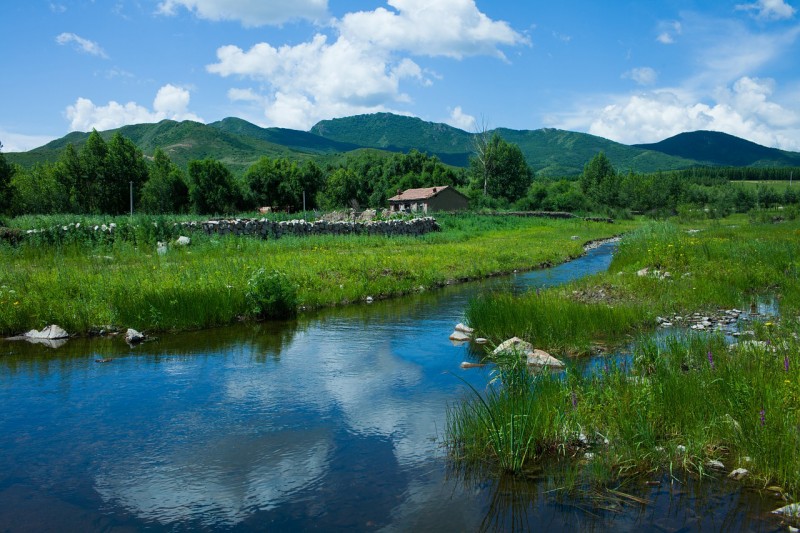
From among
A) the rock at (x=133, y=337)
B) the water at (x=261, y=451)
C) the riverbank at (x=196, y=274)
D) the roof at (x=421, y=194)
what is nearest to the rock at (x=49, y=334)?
the riverbank at (x=196, y=274)

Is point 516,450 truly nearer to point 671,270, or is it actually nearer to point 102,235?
point 671,270

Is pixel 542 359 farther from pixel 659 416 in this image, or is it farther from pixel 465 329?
pixel 465 329

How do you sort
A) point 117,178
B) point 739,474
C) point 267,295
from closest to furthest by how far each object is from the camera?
1. point 739,474
2. point 267,295
3. point 117,178

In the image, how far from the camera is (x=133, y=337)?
13602 mm

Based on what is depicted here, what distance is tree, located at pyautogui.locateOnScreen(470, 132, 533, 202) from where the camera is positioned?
332 ft

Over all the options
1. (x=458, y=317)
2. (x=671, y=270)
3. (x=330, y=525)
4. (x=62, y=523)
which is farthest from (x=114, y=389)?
(x=671, y=270)

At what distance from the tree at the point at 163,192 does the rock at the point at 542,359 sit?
76060 millimetres

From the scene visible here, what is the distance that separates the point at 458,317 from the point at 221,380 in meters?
7.80

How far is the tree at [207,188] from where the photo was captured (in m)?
86.5

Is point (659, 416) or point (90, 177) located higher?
point (90, 177)

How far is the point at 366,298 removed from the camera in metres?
19.7

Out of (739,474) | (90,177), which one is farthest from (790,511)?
(90,177)

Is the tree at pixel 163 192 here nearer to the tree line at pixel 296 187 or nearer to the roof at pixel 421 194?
the tree line at pixel 296 187

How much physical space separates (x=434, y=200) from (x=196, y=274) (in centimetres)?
7061
